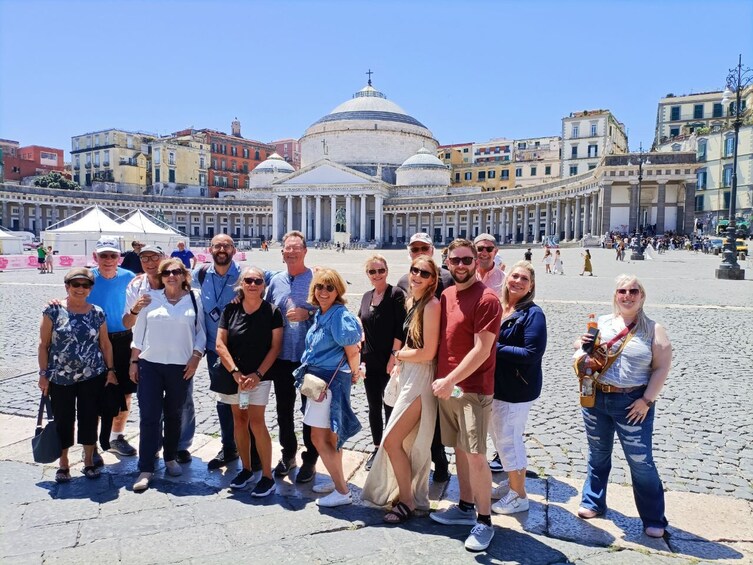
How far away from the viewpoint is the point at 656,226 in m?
47.4

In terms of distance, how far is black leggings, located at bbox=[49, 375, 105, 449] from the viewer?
4.74 m

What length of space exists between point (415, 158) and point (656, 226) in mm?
38227

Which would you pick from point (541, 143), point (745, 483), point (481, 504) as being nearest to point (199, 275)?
point (481, 504)

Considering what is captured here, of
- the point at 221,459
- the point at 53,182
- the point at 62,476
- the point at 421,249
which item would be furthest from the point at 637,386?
the point at 53,182

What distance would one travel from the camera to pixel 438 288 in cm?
472

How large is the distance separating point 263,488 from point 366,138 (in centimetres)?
8211

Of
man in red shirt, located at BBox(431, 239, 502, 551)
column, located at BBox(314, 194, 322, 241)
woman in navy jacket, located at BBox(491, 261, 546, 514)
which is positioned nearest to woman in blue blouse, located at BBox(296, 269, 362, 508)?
man in red shirt, located at BBox(431, 239, 502, 551)

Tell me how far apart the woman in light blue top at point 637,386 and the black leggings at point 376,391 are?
5.51ft

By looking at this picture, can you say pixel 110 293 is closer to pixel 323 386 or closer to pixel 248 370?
pixel 248 370

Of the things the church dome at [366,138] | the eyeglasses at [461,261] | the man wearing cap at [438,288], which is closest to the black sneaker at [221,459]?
the man wearing cap at [438,288]

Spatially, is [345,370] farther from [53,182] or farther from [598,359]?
[53,182]

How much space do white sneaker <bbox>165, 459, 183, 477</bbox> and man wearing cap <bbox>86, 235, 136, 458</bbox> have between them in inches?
25.8

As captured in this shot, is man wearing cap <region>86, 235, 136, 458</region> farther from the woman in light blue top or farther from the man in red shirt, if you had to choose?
the woman in light blue top

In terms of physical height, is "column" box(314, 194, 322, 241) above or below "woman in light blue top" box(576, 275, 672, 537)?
above
